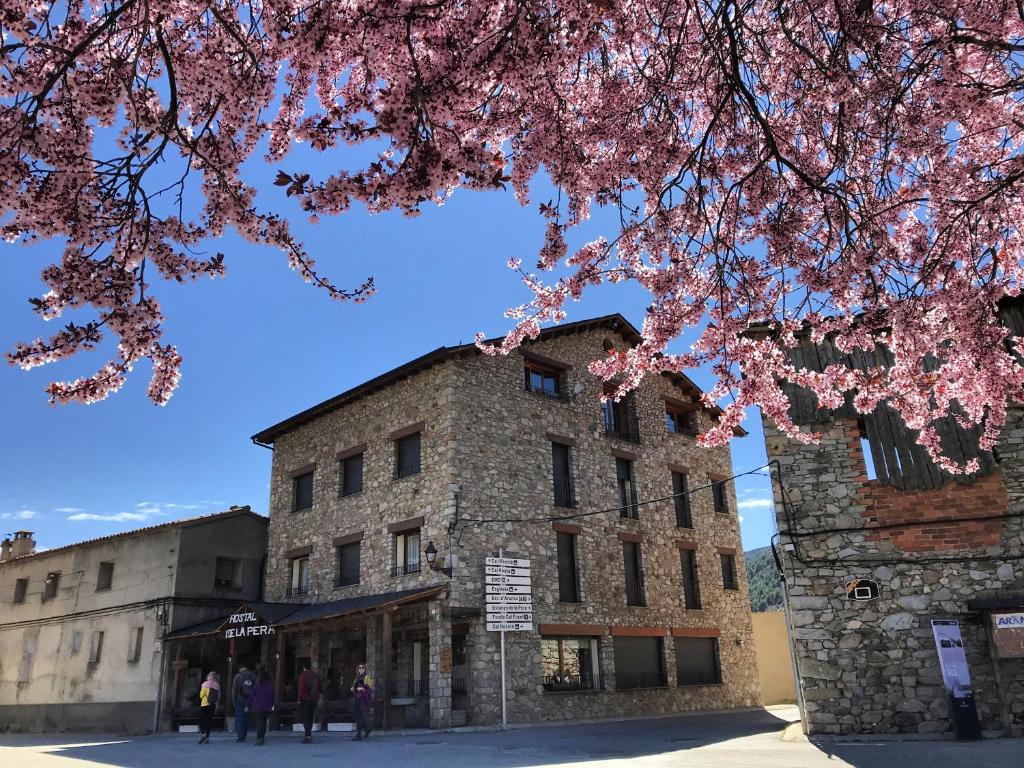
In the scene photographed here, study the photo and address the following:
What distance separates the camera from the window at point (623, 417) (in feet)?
66.4

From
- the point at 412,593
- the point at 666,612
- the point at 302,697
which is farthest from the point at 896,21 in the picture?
the point at 666,612

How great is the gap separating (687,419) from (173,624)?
1519 centimetres

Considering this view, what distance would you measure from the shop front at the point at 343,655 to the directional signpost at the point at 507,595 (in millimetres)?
906

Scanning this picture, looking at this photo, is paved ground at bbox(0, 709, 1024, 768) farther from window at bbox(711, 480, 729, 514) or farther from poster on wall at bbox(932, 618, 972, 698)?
window at bbox(711, 480, 729, 514)

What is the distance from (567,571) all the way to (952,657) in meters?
9.26

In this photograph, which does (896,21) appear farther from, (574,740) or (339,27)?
(574,740)

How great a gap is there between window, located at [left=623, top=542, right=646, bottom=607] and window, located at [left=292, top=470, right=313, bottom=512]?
8392mm

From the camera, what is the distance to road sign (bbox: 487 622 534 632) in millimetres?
15039

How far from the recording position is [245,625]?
16219 mm

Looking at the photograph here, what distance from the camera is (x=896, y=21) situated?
529cm

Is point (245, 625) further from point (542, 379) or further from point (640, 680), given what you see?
point (640, 680)

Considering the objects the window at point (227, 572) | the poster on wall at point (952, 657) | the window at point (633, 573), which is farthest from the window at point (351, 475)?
the poster on wall at point (952, 657)

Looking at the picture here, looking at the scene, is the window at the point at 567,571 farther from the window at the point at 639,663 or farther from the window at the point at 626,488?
the window at the point at 626,488

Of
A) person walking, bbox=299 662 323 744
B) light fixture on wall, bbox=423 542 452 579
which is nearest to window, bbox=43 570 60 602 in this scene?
person walking, bbox=299 662 323 744
